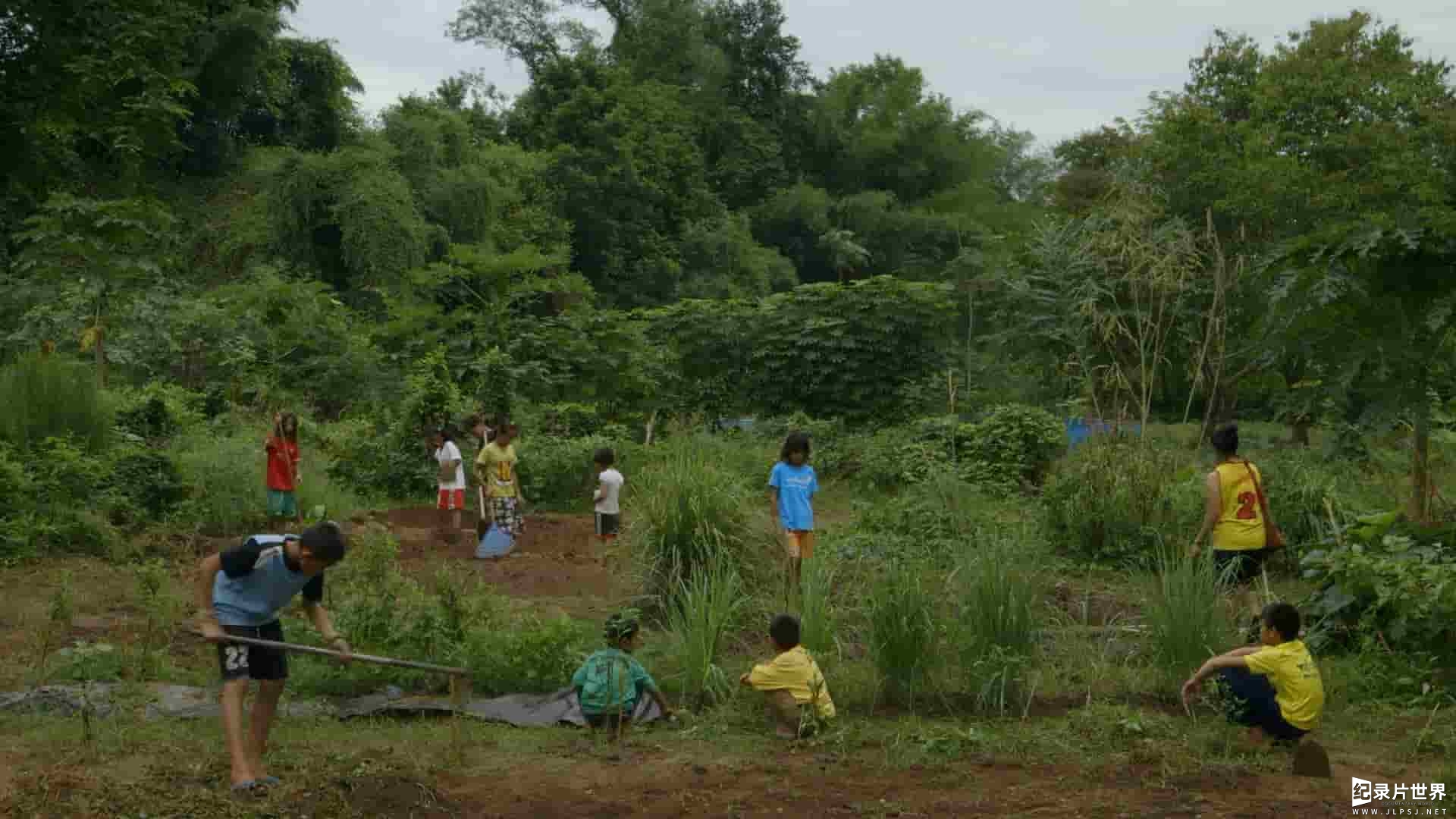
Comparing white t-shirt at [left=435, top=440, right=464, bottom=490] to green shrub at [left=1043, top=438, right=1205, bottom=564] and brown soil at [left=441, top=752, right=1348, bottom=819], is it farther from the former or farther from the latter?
brown soil at [left=441, top=752, right=1348, bottom=819]

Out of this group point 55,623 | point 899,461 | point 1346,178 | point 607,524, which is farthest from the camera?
point 899,461

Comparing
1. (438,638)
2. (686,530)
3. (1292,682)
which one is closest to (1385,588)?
(1292,682)

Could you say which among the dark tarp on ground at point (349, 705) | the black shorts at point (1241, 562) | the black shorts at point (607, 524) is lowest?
the dark tarp on ground at point (349, 705)

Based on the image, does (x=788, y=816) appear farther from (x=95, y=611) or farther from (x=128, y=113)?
(x=128, y=113)

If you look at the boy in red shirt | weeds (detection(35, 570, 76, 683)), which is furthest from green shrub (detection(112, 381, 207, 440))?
weeds (detection(35, 570, 76, 683))

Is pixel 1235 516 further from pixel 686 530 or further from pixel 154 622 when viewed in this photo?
pixel 154 622

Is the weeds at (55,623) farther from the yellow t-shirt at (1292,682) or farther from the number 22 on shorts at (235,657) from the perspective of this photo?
the yellow t-shirt at (1292,682)

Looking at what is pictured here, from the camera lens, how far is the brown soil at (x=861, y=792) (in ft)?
20.0

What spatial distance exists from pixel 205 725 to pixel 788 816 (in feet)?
11.0

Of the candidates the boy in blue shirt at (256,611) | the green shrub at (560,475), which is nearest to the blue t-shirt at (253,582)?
the boy in blue shirt at (256,611)

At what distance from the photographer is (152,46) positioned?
26.0 m

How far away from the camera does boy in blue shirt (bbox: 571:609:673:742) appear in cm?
738

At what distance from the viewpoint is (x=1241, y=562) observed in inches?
354

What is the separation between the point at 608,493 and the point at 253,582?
661 centimetres
